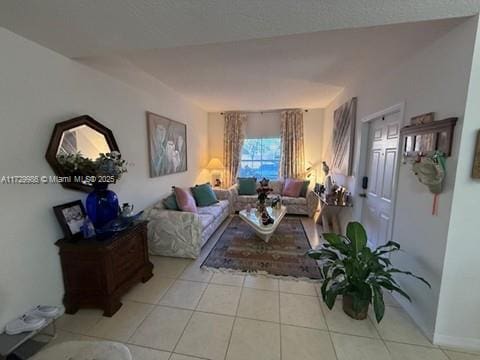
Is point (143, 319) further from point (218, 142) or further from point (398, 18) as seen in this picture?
point (218, 142)

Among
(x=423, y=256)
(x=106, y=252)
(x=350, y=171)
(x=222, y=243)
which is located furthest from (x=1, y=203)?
(x=350, y=171)

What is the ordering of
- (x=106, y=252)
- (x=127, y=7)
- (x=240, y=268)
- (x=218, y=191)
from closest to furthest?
(x=127, y=7) → (x=106, y=252) → (x=240, y=268) → (x=218, y=191)

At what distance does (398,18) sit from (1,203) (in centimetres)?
296

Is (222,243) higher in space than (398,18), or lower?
lower

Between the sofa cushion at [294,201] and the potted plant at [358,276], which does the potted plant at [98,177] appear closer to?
the potted plant at [358,276]

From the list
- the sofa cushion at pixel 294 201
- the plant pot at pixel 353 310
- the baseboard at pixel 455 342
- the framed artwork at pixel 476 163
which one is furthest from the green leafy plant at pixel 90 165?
the sofa cushion at pixel 294 201

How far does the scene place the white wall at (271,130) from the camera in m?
5.39

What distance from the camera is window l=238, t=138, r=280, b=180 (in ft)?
18.8

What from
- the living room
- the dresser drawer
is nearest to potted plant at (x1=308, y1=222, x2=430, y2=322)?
the living room

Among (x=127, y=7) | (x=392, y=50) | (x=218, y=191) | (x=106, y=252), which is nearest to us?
(x=127, y=7)

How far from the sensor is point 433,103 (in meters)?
1.73

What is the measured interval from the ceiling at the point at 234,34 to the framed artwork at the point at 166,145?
0.64m

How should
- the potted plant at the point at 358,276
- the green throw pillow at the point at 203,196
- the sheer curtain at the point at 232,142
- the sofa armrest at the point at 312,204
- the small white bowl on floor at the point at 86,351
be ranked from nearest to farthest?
the small white bowl on floor at the point at 86,351 < the potted plant at the point at 358,276 < the green throw pillow at the point at 203,196 < the sofa armrest at the point at 312,204 < the sheer curtain at the point at 232,142

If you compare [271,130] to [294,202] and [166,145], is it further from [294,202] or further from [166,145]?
[166,145]
